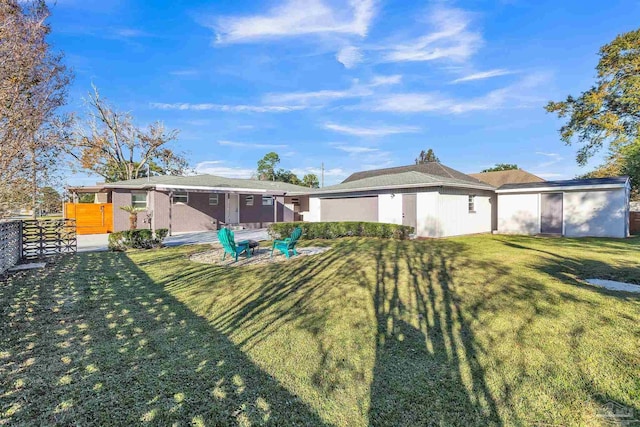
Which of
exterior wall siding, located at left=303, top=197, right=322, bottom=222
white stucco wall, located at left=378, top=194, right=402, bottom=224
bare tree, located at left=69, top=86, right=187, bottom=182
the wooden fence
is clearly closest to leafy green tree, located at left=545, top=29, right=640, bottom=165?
white stucco wall, located at left=378, top=194, right=402, bottom=224

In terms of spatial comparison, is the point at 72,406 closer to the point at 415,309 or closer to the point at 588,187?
the point at 415,309

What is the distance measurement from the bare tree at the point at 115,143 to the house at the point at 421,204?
70.9ft

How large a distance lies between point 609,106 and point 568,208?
11.6m

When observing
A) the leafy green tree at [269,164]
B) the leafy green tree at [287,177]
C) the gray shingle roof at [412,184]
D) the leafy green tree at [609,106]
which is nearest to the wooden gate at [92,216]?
the gray shingle roof at [412,184]

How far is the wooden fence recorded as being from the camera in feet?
22.5

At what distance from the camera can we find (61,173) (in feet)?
27.6

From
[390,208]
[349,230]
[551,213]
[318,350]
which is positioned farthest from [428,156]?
[318,350]

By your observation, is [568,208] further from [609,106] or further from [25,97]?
[25,97]

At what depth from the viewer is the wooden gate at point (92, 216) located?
17.5 metres

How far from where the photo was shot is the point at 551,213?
1622 centimetres

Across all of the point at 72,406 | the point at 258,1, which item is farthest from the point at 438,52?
the point at 72,406

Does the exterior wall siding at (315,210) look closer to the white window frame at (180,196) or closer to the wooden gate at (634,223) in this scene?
the white window frame at (180,196)

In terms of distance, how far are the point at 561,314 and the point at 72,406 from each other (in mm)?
5614

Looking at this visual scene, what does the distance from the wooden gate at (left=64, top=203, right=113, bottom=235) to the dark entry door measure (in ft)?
78.2
